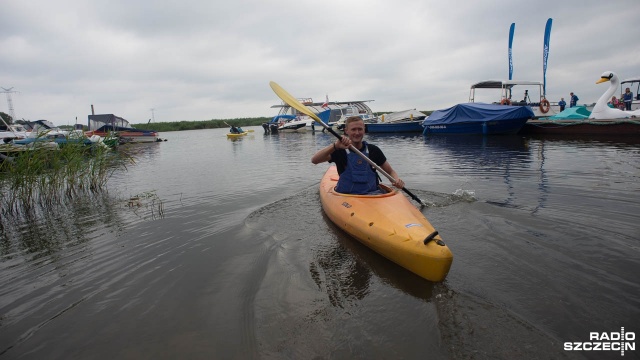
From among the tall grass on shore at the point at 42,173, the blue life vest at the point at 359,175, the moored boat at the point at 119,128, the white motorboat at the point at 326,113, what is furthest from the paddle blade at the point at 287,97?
the moored boat at the point at 119,128

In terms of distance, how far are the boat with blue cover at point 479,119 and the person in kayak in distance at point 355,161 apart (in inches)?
588

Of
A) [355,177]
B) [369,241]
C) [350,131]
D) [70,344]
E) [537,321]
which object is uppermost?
[350,131]

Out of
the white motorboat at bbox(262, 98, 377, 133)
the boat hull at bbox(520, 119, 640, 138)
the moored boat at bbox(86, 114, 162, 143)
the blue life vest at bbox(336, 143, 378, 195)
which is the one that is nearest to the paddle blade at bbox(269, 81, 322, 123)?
the blue life vest at bbox(336, 143, 378, 195)

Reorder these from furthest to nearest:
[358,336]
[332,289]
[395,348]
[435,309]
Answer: [332,289]
[435,309]
[358,336]
[395,348]

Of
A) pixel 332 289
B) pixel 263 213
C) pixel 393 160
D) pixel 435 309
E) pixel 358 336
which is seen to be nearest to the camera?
pixel 358 336

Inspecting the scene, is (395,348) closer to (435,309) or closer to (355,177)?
(435,309)

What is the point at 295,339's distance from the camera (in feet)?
8.43

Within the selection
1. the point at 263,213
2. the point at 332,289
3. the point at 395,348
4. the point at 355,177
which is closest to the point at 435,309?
the point at 395,348

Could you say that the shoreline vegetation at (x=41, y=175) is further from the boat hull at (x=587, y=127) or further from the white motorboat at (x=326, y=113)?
the white motorboat at (x=326, y=113)

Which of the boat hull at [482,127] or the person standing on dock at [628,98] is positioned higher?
the person standing on dock at [628,98]

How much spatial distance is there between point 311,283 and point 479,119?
18.1m

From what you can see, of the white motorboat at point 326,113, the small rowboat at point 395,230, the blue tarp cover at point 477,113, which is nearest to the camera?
the small rowboat at point 395,230

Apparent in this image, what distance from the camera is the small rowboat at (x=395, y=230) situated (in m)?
3.16

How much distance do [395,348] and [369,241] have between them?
5.51ft
